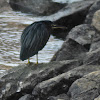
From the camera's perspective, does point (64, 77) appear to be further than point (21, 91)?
No

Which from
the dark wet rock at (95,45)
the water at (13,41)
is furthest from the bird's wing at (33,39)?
the water at (13,41)

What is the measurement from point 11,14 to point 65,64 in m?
8.12

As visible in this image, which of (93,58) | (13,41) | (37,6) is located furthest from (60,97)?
(37,6)

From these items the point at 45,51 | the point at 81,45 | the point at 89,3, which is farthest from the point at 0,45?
the point at 89,3

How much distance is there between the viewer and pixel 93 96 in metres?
3.72

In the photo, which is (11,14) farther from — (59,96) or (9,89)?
(59,96)

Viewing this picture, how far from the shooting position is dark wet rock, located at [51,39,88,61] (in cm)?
662

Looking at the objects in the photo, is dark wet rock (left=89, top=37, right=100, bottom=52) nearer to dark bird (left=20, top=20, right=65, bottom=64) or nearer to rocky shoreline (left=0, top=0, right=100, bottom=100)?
rocky shoreline (left=0, top=0, right=100, bottom=100)

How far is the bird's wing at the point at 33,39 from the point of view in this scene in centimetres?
506

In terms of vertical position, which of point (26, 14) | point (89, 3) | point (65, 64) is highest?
point (65, 64)

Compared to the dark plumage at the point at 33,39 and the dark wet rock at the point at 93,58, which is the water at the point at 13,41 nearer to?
the dark plumage at the point at 33,39

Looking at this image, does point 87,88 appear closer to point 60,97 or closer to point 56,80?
point 60,97

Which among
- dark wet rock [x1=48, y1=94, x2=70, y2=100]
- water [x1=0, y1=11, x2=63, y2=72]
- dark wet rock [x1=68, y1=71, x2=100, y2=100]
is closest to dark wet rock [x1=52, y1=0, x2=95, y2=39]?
water [x1=0, y1=11, x2=63, y2=72]

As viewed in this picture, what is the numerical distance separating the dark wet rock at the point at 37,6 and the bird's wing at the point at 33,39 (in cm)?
754
